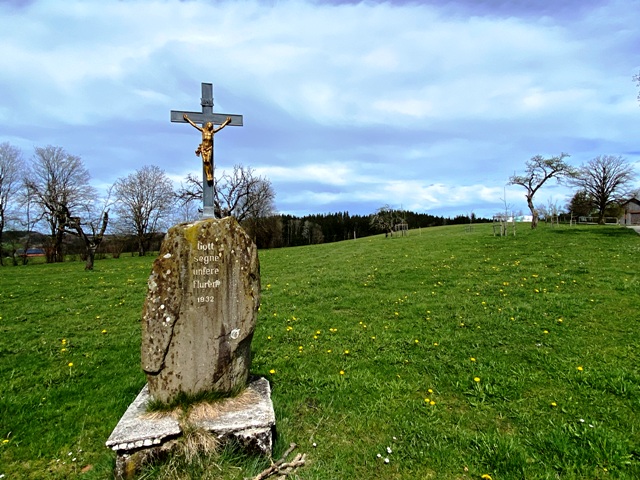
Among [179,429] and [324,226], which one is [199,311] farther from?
[324,226]

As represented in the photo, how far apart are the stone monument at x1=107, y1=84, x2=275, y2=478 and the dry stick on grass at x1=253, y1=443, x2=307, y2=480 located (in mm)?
427

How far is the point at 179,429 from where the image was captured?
321 cm

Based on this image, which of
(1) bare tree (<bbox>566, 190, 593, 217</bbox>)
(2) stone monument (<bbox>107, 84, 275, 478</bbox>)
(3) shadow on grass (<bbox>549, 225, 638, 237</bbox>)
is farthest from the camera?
(1) bare tree (<bbox>566, 190, 593, 217</bbox>)

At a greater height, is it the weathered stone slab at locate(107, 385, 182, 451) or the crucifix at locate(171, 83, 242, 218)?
the crucifix at locate(171, 83, 242, 218)

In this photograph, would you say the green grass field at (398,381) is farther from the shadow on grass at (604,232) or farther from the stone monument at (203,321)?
the shadow on grass at (604,232)

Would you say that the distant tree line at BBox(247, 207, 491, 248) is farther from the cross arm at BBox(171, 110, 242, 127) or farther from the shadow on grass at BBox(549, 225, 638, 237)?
the cross arm at BBox(171, 110, 242, 127)

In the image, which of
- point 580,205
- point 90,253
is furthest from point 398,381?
point 580,205

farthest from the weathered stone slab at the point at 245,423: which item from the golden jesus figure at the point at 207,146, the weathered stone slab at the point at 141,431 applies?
the golden jesus figure at the point at 207,146

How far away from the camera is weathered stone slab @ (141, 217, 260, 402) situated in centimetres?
368

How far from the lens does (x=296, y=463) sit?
327cm

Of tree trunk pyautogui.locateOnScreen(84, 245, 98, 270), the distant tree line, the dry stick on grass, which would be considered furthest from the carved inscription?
the distant tree line

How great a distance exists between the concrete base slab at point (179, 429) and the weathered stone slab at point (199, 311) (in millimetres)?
270

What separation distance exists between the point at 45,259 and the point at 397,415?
4725cm

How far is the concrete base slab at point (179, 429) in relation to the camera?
3025 mm
